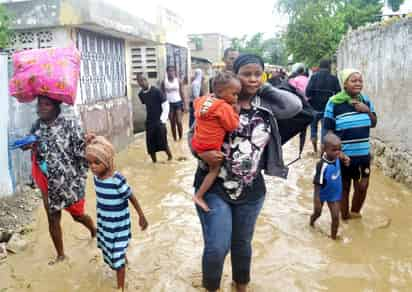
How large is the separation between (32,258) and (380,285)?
9.98 ft

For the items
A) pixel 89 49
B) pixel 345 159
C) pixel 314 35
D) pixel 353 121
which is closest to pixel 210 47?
pixel 314 35

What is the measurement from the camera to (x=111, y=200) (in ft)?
A: 10.2

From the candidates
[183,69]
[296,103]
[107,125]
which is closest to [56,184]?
[296,103]

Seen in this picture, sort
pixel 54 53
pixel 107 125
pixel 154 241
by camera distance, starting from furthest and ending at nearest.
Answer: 1. pixel 107 125
2. pixel 154 241
3. pixel 54 53

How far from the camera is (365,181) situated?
444 centimetres

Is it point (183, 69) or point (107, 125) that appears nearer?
point (107, 125)

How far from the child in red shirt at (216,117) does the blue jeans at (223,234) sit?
0.61ft

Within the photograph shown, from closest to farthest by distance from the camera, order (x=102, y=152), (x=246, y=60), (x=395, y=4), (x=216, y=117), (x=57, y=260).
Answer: (x=216, y=117), (x=246, y=60), (x=102, y=152), (x=57, y=260), (x=395, y=4)

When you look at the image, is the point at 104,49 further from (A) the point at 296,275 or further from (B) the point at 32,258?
(A) the point at 296,275

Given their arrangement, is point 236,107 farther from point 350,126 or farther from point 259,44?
point 259,44

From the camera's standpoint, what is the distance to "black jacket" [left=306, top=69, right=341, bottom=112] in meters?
7.20

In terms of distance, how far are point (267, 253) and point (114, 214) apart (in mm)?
1604

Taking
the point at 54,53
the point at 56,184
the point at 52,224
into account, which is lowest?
the point at 52,224

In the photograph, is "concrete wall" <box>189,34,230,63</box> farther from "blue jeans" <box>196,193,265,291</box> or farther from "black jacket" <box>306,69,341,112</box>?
"blue jeans" <box>196,193,265,291</box>
